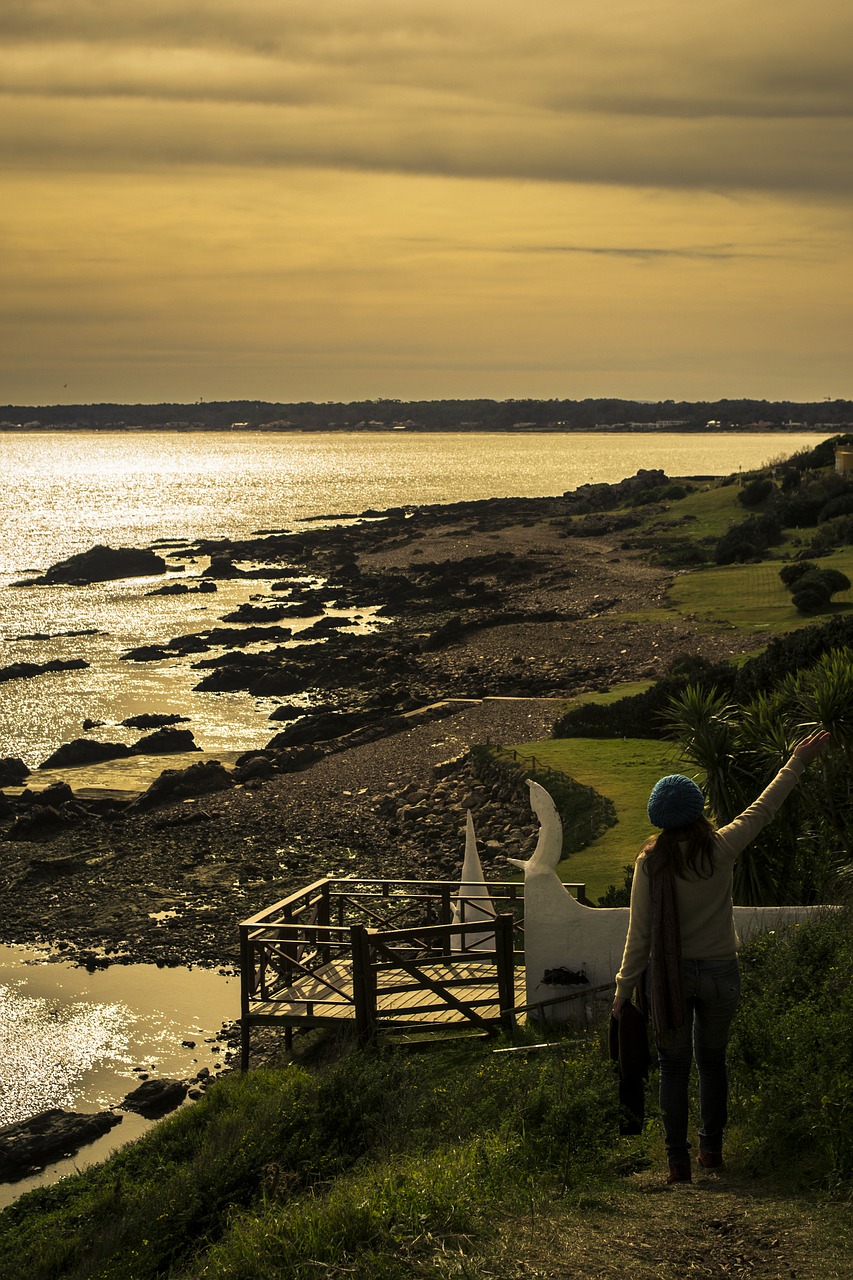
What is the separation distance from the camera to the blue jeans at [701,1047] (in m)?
6.36

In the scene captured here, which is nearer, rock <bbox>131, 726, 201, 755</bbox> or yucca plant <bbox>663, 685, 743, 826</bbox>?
yucca plant <bbox>663, 685, 743, 826</bbox>

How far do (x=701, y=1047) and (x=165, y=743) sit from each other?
3308cm

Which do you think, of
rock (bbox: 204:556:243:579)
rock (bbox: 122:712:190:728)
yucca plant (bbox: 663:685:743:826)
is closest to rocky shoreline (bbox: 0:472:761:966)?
rock (bbox: 122:712:190:728)

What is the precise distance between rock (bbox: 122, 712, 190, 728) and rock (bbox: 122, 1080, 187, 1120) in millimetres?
24915

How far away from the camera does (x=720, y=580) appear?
5509cm

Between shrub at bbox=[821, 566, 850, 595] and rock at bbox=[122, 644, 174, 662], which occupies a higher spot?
shrub at bbox=[821, 566, 850, 595]

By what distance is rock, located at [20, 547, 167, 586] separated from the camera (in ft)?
274

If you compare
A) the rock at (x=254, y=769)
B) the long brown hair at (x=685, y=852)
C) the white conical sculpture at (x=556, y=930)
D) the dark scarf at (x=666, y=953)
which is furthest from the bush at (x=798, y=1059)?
the rock at (x=254, y=769)

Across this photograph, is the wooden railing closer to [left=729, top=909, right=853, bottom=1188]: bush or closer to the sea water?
[left=729, top=909, right=853, bottom=1188]: bush

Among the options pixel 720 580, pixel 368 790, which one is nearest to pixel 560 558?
pixel 720 580

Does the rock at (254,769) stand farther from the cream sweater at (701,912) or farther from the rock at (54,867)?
the cream sweater at (701,912)

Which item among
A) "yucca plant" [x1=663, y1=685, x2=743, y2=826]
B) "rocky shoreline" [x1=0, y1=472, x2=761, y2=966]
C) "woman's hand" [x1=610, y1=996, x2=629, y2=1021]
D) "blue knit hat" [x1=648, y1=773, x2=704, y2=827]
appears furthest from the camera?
"rocky shoreline" [x1=0, y1=472, x2=761, y2=966]

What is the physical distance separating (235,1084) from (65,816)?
17.4m

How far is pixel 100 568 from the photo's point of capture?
8469cm
